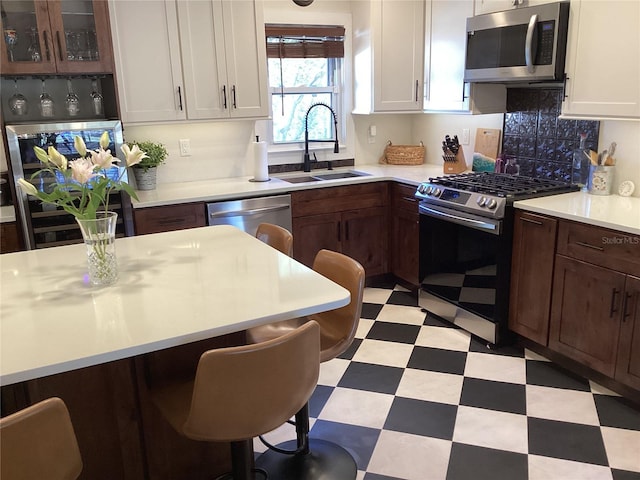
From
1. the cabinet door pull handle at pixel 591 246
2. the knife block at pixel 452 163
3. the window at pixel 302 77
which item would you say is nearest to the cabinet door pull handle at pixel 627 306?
the cabinet door pull handle at pixel 591 246

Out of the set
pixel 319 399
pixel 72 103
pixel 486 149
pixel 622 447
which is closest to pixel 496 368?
pixel 622 447

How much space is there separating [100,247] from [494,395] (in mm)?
1975

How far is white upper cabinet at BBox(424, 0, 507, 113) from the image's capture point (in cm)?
358

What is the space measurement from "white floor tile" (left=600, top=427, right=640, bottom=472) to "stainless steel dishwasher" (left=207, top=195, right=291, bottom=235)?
7.24ft

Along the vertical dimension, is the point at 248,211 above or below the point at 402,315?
above

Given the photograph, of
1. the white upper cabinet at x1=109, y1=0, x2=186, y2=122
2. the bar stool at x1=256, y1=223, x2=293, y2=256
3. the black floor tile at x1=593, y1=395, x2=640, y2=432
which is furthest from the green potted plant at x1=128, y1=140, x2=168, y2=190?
the black floor tile at x1=593, y1=395, x2=640, y2=432

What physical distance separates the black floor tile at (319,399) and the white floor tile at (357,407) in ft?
0.07

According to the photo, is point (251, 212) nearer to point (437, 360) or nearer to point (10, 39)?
point (437, 360)

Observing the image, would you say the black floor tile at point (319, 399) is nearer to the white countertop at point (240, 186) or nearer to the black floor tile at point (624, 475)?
the black floor tile at point (624, 475)

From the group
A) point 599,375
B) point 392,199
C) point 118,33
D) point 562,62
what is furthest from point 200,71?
point 599,375

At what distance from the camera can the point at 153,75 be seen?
338 cm

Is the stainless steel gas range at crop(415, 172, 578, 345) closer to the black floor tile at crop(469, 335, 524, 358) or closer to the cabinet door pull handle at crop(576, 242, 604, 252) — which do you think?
the black floor tile at crop(469, 335, 524, 358)

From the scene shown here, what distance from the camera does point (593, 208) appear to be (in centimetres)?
276

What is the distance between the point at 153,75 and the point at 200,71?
30 centimetres
